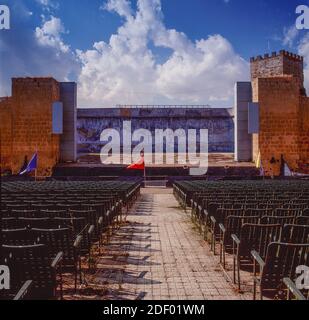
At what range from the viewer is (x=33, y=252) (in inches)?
131

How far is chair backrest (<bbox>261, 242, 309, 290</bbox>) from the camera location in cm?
347

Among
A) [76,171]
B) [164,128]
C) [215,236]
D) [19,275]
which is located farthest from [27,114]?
[19,275]

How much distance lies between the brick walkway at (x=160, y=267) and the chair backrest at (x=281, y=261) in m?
0.65

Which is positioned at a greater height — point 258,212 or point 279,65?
point 279,65

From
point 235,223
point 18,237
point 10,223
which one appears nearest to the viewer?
point 18,237

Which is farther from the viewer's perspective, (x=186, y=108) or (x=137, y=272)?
(x=186, y=108)

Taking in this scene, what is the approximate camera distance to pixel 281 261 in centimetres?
357

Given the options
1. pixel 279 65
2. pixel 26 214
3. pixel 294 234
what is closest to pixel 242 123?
pixel 279 65

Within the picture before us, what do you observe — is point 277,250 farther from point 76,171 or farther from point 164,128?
point 164,128

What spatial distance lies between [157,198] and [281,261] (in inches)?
521

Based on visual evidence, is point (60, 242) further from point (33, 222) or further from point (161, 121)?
point (161, 121)

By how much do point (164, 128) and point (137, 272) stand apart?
39.3m

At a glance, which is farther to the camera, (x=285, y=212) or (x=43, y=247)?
(x=285, y=212)

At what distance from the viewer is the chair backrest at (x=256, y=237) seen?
445cm
